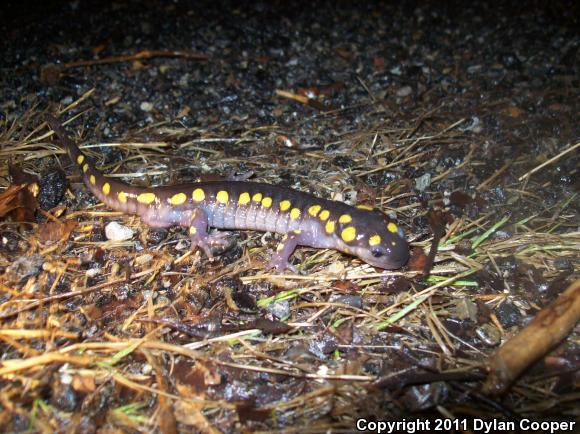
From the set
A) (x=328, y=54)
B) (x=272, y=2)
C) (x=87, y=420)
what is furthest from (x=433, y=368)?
(x=272, y=2)

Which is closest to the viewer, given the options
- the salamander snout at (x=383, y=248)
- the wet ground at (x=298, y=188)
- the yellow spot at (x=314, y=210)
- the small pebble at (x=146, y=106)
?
the wet ground at (x=298, y=188)

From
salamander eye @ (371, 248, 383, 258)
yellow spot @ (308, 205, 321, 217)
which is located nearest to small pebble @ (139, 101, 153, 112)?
yellow spot @ (308, 205, 321, 217)

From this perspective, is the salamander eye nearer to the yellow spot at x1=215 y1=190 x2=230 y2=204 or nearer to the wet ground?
the wet ground

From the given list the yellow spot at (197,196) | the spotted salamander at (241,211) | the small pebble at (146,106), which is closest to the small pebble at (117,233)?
the spotted salamander at (241,211)

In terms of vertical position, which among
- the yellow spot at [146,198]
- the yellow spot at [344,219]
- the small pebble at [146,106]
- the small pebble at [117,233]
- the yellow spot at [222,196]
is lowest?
the small pebble at [117,233]

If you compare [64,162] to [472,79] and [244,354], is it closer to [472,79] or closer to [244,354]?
[244,354]

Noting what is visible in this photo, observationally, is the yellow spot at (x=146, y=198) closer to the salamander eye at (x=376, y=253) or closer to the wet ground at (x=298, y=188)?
the wet ground at (x=298, y=188)

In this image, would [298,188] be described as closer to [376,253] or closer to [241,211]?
[241,211]

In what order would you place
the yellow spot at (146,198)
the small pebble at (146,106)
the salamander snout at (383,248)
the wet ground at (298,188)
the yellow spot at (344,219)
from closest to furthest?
1. the wet ground at (298,188)
2. the salamander snout at (383,248)
3. the yellow spot at (344,219)
4. the yellow spot at (146,198)
5. the small pebble at (146,106)
